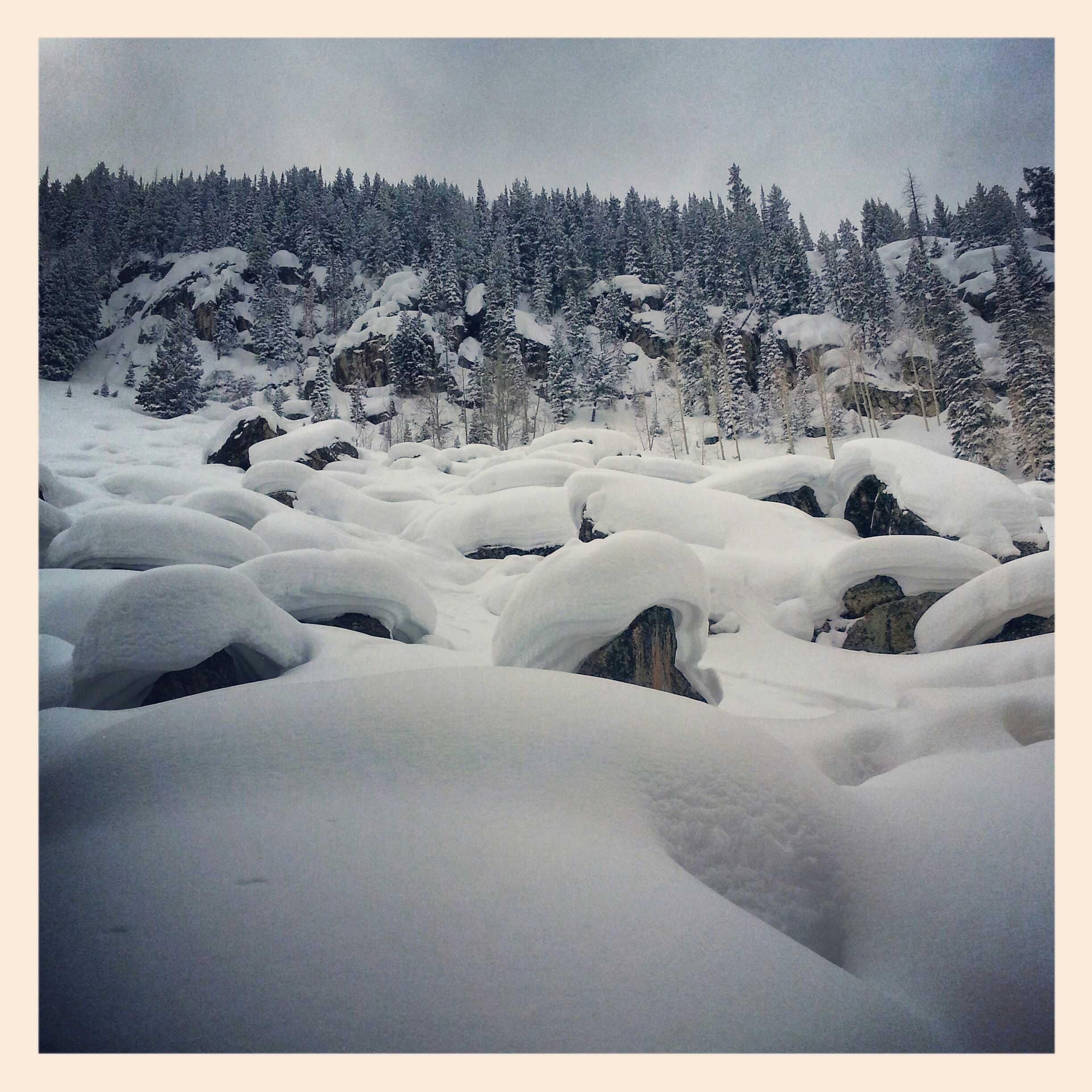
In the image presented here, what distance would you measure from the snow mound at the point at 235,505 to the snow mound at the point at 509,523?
1.65 metres

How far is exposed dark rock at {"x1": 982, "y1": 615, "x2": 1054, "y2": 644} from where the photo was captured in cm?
337

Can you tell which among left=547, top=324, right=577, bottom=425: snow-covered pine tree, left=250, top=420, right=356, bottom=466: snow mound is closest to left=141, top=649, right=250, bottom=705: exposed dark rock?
left=250, top=420, right=356, bottom=466: snow mound

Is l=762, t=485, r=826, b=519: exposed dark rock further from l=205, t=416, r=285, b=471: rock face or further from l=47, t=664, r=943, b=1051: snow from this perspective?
l=205, t=416, r=285, b=471: rock face

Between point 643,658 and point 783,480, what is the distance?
4.41 meters

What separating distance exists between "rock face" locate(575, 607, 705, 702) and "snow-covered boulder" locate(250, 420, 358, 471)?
7.12 metres

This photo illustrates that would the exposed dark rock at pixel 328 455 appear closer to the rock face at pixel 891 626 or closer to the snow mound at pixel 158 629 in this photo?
the snow mound at pixel 158 629

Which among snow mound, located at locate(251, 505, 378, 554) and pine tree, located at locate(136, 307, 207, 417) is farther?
pine tree, located at locate(136, 307, 207, 417)

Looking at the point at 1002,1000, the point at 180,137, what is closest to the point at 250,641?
the point at 1002,1000

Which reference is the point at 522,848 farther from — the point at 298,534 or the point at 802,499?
the point at 802,499

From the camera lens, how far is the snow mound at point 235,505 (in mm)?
5250

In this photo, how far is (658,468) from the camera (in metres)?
7.57

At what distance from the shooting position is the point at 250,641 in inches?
98.3
